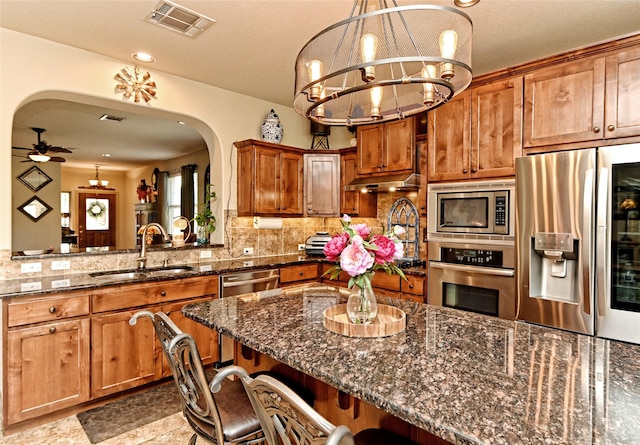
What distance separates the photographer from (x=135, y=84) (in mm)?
3322

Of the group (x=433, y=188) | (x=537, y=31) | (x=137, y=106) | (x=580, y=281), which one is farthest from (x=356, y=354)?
(x=137, y=106)

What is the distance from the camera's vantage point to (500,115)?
283 cm

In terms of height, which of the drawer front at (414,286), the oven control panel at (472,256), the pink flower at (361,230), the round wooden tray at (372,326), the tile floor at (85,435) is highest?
the pink flower at (361,230)

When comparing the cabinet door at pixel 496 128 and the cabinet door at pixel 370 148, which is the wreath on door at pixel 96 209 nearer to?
the cabinet door at pixel 370 148

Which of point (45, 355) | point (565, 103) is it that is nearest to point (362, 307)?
point (565, 103)

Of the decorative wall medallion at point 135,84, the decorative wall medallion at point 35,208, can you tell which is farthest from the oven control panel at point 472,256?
the decorative wall medallion at point 35,208

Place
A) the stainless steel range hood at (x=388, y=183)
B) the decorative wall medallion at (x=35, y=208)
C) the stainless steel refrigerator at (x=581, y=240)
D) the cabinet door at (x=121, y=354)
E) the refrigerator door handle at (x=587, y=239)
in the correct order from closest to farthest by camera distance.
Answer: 1. the stainless steel refrigerator at (x=581, y=240)
2. the refrigerator door handle at (x=587, y=239)
3. the cabinet door at (x=121, y=354)
4. the stainless steel range hood at (x=388, y=183)
5. the decorative wall medallion at (x=35, y=208)

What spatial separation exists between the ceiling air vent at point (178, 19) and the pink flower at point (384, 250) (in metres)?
2.07

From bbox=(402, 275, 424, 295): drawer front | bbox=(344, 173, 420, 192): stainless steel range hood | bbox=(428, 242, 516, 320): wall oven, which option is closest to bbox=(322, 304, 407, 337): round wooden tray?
bbox=(428, 242, 516, 320): wall oven

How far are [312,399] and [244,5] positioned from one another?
236 cm

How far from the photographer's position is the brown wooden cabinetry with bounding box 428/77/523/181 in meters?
2.77

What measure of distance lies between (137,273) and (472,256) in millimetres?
2820

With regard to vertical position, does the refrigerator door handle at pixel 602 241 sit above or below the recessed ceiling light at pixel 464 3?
below

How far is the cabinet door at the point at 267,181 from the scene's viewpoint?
13.2ft
